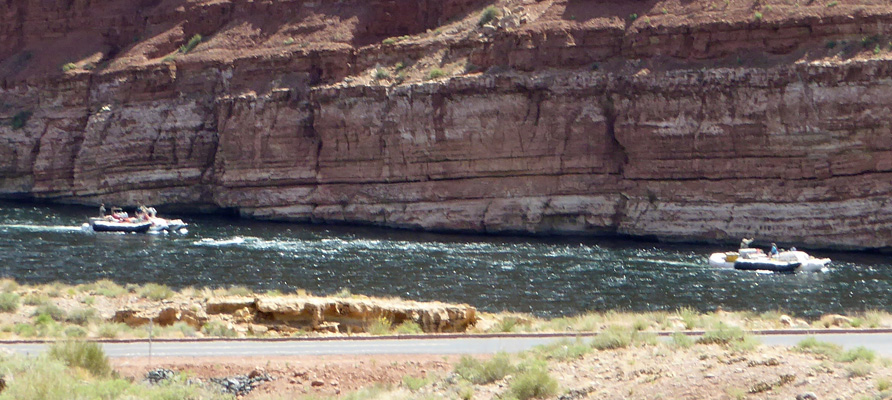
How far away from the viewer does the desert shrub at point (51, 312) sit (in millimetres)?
23938

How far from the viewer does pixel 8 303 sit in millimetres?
25141

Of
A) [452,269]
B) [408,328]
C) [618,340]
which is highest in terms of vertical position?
[618,340]

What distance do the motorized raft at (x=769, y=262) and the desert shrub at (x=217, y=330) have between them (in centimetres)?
2541

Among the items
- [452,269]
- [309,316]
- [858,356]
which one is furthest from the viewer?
[452,269]

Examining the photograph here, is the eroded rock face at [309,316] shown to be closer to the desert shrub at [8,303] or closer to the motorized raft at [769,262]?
the desert shrub at [8,303]

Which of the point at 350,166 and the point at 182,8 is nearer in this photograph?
the point at 350,166

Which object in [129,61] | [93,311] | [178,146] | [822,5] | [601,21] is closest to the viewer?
[93,311]

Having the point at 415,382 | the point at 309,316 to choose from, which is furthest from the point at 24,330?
the point at 415,382

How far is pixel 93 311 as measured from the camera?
80.7ft

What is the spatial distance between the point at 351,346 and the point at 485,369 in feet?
12.3

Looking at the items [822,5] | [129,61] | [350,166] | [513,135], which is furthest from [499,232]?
[129,61]

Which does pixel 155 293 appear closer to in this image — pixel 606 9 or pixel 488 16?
pixel 488 16

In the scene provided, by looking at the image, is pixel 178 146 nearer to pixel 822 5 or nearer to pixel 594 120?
pixel 594 120

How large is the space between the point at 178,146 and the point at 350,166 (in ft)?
38.2
